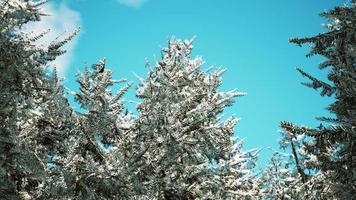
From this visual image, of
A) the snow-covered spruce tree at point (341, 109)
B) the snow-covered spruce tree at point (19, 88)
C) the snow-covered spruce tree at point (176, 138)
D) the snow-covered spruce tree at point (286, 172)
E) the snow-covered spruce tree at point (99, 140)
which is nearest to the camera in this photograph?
the snow-covered spruce tree at point (341, 109)

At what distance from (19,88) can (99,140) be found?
7.61ft

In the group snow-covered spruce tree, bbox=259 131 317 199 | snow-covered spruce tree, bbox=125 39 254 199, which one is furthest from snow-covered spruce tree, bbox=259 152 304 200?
snow-covered spruce tree, bbox=125 39 254 199

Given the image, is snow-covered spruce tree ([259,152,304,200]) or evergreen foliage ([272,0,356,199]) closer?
evergreen foliage ([272,0,356,199])

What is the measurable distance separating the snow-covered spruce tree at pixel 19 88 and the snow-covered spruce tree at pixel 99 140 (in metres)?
0.93

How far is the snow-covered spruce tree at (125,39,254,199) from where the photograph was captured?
29.4 ft

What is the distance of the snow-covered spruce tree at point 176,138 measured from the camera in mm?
8969

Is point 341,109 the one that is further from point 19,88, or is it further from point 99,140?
point 19,88

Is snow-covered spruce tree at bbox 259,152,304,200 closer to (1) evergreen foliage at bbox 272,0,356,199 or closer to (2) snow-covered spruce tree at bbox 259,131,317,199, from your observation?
(2) snow-covered spruce tree at bbox 259,131,317,199

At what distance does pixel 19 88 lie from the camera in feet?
26.5

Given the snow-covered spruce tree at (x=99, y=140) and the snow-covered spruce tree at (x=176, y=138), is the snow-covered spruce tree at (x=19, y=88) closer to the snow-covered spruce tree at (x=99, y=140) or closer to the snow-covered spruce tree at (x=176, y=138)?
Result: the snow-covered spruce tree at (x=99, y=140)

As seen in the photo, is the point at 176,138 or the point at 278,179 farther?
the point at 278,179

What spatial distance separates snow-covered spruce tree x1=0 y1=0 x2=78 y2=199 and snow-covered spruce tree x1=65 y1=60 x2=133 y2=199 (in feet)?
3.04

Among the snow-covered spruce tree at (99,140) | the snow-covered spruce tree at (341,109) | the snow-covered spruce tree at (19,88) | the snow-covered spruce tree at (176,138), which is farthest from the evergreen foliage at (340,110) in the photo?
the snow-covered spruce tree at (19,88)

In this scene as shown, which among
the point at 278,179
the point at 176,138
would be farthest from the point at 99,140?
the point at 278,179
